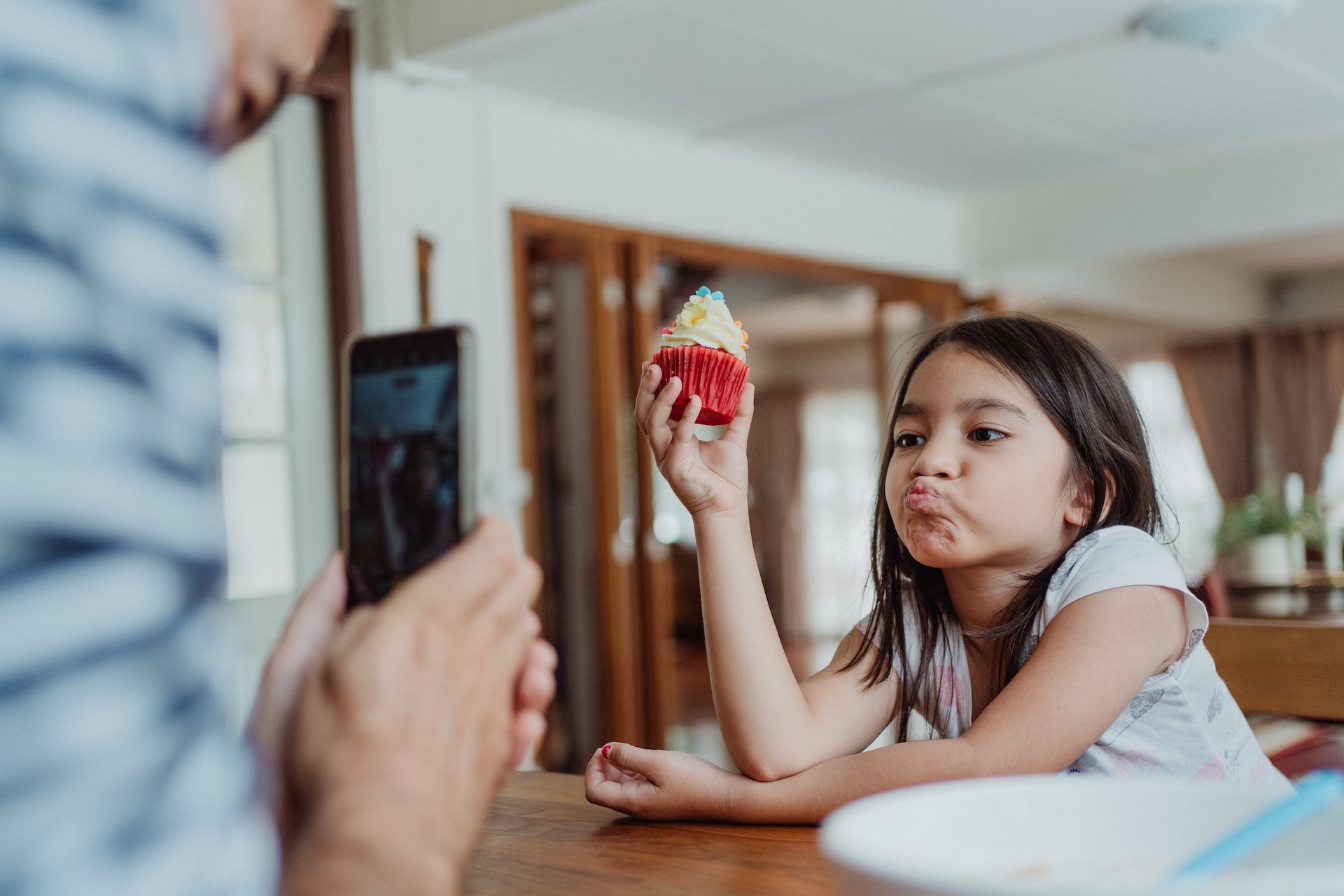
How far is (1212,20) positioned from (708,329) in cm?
278

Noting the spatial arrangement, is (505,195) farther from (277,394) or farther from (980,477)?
(980,477)

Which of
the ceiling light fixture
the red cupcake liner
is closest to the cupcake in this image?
the red cupcake liner

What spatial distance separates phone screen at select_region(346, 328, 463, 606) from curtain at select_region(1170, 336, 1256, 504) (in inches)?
371

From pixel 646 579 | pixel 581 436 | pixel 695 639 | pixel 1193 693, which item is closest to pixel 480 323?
pixel 581 436

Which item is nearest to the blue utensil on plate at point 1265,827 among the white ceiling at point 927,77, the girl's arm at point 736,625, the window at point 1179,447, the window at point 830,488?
the girl's arm at point 736,625

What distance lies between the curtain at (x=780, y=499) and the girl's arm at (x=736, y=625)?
994cm

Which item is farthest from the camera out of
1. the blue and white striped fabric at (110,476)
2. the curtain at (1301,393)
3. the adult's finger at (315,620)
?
the curtain at (1301,393)

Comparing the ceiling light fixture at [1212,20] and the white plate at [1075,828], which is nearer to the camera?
the white plate at [1075,828]

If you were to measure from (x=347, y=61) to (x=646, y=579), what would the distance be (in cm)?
203

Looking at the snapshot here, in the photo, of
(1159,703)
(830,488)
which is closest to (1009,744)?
(1159,703)

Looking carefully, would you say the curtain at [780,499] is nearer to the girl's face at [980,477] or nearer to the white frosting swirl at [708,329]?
the white frosting swirl at [708,329]

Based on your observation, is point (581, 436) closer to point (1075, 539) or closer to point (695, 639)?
point (1075, 539)

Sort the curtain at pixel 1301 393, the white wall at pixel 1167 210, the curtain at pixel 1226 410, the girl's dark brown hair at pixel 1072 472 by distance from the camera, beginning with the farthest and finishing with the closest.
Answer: the curtain at pixel 1226 410, the curtain at pixel 1301 393, the white wall at pixel 1167 210, the girl's dark brown hair at pixel 1072 472

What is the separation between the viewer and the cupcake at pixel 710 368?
117 centimetres
